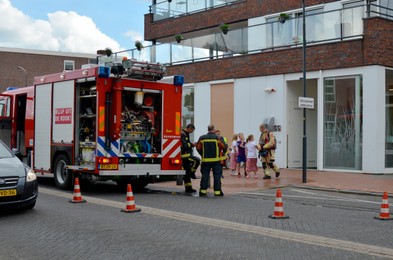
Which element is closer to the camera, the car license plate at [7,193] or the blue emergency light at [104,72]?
the car license plate at [7,193]

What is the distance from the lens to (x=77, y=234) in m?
7.53

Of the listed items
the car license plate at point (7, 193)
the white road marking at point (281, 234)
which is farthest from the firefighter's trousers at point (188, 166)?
the car license plate at point (7, 193)

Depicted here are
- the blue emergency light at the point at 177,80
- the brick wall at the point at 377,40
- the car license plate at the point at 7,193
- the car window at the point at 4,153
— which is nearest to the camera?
the car license plate at the point at 7,193

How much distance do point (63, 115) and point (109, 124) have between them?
1645mm

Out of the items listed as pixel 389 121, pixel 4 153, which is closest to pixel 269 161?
pixel 389 121

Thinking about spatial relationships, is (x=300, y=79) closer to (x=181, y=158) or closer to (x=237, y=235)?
(x=181, y=158)

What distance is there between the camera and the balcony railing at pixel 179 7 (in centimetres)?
2647

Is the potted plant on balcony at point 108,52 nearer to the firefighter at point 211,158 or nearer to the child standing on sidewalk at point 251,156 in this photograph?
the child standing on sidewalk at point 251,156

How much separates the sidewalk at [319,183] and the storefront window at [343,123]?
0.72 m

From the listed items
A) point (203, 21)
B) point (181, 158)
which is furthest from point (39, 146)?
point (203, 21)

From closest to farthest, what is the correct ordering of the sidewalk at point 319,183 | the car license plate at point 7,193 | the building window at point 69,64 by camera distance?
the car license plate at point 7,193
the sidewalk at point 319,183
the building window at point 69,64

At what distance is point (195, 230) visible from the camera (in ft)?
25.9

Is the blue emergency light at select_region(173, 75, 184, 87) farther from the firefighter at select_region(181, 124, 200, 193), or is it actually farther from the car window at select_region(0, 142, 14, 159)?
the car window at select_region(0, 142, 14, 159)

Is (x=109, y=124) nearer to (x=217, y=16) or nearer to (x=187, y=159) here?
(x=187, y=159)
